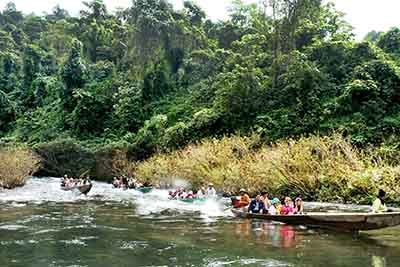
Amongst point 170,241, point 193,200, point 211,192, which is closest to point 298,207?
point 170,241

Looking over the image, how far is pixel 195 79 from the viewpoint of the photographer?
2248 inches

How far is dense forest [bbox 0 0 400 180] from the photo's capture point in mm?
39562

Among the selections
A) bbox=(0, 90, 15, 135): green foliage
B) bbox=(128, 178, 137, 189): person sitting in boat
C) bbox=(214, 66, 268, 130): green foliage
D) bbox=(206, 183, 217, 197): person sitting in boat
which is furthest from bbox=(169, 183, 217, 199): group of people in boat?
bbox=(0, 90, 15, 135): green foliage

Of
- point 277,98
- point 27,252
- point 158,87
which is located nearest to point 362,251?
point 27,252

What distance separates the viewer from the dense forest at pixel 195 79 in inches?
1558

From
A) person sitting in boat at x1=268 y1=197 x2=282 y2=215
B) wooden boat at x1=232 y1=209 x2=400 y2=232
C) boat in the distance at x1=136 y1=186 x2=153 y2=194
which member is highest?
boat in the distance at x1=136 y1=186 x2=153 y2=194

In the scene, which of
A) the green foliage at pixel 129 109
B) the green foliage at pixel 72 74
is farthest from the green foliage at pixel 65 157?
the green foliage at pixel 72 74

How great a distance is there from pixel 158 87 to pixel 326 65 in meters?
19.1

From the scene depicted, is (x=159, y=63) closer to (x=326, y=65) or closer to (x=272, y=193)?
(x=326, y=65)

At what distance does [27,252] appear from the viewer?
608 inches

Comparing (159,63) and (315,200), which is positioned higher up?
(159,63)

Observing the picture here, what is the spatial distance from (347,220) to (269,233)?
2743 millimetres

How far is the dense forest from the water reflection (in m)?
14.6

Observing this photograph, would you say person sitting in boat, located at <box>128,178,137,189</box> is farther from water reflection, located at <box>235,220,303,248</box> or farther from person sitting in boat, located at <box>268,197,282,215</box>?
person sitting in boat, located at <box>268,197,282,215</box>
